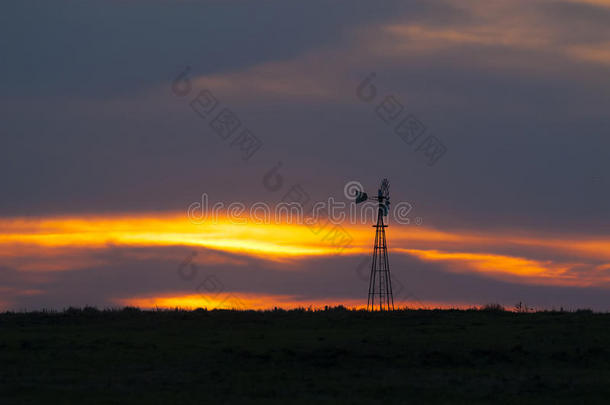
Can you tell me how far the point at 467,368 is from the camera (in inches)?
1544

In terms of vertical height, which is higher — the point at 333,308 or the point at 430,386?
the point at 333,308

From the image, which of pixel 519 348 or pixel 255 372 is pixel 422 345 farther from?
pixel 255 372

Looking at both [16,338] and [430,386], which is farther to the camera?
[16,338]

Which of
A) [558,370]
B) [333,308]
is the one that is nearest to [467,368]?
[558,370]

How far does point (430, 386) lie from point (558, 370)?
24.1 feet

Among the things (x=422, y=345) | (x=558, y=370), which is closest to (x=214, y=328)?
(x=422, y=345)

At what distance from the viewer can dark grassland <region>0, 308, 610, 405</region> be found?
32.9m

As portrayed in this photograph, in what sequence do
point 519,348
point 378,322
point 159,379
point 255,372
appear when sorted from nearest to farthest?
point 159,379 < point 255,372 < point 519,348 < point 378,322

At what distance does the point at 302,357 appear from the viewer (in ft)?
132

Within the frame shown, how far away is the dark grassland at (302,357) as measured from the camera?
32906mm

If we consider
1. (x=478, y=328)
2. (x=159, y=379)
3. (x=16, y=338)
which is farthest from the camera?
(x=478, y=328)

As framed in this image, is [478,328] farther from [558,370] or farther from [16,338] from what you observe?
[16,338]

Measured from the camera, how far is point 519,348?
42156 mm

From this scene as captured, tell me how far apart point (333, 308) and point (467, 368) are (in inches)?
844
